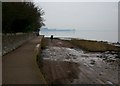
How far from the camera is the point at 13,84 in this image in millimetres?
10133

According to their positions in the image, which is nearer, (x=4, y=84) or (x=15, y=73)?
(x=4, y=84)

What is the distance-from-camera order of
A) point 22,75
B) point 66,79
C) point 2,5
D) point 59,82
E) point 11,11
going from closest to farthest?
point 22,75 → point 59,82 → point 66,79 → point 2,5 → point 11,11

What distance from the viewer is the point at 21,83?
10312 mm

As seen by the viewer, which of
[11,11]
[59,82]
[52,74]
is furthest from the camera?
[11,11]

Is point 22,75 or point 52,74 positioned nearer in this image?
point 22,75

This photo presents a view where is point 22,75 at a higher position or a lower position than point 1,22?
lower

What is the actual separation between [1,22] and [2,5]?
1.39m

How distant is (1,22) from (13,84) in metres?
10.9

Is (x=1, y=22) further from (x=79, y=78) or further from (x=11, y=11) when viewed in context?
(x=79, y=78)

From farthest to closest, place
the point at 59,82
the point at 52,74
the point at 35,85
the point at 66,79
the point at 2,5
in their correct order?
the point at 2,5, the point at 52,74, the point at 66,79, the point at 59,82, the point at 35,85

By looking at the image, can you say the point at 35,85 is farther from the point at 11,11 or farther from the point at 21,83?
the point at 11,11

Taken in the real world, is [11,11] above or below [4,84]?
above

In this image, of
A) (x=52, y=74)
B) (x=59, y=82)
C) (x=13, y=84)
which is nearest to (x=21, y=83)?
(x=13, y=84)

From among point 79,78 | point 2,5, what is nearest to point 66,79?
point 79,78
